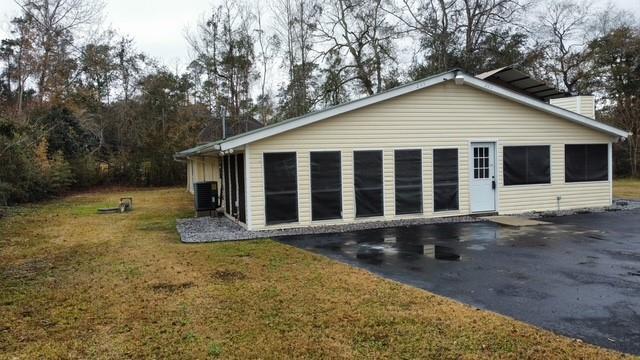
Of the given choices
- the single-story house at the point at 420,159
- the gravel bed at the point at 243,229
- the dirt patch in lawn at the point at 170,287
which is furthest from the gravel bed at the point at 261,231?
the dirt patch in lawn at the point at 170,287

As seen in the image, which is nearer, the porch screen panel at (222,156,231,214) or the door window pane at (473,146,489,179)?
the door window pane at (473,146,489,179)

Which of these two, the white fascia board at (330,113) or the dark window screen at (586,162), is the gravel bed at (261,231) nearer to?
the dark window screen at (586,162)

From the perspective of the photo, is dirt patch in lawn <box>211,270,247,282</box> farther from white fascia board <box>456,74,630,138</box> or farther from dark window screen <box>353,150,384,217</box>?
white fascia board <box>456,74,630,138</box>

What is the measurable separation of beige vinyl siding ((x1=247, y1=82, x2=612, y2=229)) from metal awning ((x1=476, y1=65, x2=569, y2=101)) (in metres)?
3.92

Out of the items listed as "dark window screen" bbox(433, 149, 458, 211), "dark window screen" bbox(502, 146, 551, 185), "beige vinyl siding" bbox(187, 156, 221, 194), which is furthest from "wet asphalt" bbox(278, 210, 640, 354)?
"beige vinyl siding" bbox(187, 156, 221, 194)

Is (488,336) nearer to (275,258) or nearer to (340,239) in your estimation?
(275,258)

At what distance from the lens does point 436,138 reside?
11.2 m

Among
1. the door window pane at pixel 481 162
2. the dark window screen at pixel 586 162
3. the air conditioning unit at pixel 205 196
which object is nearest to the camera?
the door window pane at pixel 481 162

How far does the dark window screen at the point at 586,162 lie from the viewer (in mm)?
12383

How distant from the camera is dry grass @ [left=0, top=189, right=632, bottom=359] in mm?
3699

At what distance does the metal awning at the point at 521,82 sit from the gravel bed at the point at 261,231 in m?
5.54

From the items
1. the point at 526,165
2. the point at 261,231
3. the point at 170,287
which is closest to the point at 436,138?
the point at 526,165

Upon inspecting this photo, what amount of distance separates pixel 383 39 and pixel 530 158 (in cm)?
1729

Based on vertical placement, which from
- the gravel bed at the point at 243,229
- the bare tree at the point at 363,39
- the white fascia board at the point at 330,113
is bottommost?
the gravel bed at the point at 243,229
